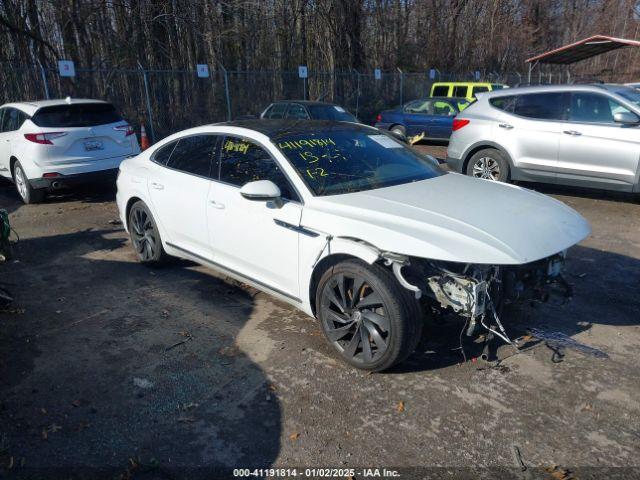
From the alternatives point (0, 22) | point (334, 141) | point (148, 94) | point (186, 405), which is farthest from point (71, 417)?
point (0, 22)

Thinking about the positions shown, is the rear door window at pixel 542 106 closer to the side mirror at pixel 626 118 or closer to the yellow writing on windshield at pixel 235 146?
the side mirror at pixel 626 118

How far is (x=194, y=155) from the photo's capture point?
480 cm

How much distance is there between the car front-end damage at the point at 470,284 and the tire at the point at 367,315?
4.9 inches

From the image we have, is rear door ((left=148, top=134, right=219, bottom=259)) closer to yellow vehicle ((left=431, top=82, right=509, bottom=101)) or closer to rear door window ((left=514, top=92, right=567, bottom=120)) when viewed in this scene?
rear door window ((left=514, top=92, right=567, bottom=120))

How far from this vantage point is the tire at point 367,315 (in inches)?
125

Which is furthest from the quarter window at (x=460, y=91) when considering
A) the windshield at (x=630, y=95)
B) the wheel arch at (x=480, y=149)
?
the windshield at (x=630, y=95)

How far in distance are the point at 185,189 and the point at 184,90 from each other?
38.5 ft

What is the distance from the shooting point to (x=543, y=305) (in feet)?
14.5

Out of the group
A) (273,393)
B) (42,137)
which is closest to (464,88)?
(42,137)

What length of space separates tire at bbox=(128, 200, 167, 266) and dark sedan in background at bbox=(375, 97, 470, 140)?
409 inches

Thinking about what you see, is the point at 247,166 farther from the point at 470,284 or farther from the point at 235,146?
the point at 470,284

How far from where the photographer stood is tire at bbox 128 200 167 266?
17.4ft

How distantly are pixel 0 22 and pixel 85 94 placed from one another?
2901mm

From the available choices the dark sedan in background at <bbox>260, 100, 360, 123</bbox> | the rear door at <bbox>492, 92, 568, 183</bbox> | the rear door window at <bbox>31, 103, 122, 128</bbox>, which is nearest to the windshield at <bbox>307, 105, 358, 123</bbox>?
the dark sedan in background at <bbox>260, 100, 360, 123</bbox>
